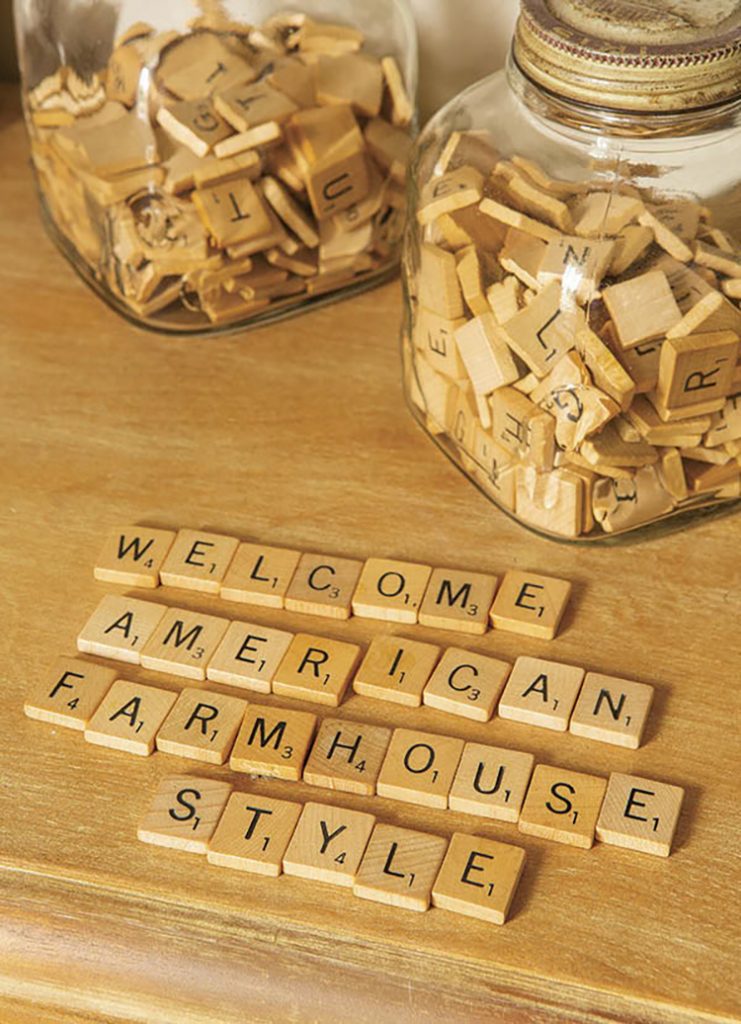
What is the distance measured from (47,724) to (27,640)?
0.05m

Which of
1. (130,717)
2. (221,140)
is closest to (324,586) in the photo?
(130,717)

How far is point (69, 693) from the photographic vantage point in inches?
23.2

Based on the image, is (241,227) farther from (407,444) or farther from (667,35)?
(667,35)

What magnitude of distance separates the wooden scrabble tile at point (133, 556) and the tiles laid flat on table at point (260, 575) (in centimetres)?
4

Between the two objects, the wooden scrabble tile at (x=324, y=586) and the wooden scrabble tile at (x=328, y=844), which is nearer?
the wooden scrabble tile at (x=328, y=844)

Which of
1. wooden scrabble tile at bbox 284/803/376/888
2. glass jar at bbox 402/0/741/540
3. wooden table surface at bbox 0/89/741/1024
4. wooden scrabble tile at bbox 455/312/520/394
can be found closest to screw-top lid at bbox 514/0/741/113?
glass jar at bbox 402/0/741/540

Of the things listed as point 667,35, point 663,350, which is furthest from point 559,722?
point 667,35

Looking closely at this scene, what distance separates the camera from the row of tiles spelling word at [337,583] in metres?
0.62

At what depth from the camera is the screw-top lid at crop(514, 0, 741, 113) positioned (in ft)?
1.82

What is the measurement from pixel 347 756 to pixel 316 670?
50mm

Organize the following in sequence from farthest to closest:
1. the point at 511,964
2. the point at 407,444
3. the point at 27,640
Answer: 1. the point at 407,444
2. the point at 27,640
3. the point at 511,964

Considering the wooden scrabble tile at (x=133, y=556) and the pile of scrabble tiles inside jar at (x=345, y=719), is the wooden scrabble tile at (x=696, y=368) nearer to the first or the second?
the pile of scrabble tiles inside jar at (x=345, y=719)

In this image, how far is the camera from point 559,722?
0.57m

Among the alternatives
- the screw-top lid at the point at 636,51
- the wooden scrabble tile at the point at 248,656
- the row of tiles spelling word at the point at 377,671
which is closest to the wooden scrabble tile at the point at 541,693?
the row of tiles spelling word at the point at 377,671
